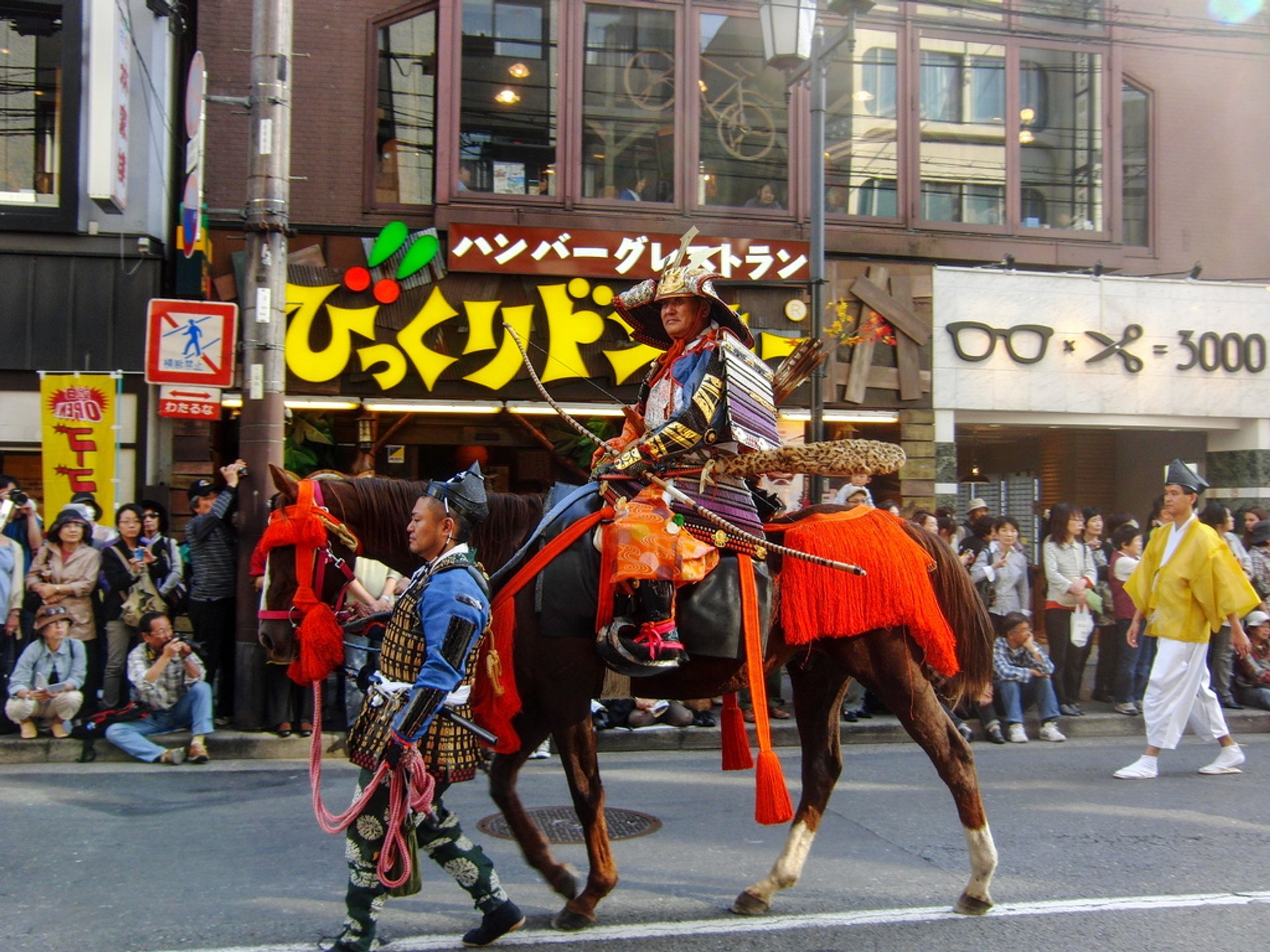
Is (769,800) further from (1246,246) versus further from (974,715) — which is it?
(1246,246)

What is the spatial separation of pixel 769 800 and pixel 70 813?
172 inches

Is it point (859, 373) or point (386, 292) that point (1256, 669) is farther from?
point (386, 292)

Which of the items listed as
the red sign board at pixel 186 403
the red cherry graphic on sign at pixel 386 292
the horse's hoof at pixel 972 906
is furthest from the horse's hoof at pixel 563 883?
the red cherry graphic on sign at pixel 386 292

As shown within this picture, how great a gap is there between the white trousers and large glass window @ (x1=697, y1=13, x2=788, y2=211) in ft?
23.0

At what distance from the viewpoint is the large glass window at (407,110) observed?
41.5ft

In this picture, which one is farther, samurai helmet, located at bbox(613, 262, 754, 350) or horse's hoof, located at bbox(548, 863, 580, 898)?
samurai helmet, located at bbox(613, 262, 754, 350)

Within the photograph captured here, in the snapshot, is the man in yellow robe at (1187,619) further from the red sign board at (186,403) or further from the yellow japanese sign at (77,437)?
the yellow japanese sign at (77,437)

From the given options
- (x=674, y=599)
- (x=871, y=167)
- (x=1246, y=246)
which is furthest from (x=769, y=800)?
(x=1246, y=246)

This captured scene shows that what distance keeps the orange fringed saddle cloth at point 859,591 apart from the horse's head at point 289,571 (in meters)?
1.96

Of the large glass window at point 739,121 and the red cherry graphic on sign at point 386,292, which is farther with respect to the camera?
the large glass window at point 739,121

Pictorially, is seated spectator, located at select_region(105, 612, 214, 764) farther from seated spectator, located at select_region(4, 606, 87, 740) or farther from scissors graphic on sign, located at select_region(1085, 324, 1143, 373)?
scissors graphic on sign, located at select_region(1085, 324, 1143, 373)

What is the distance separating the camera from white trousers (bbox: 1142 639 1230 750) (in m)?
8.00

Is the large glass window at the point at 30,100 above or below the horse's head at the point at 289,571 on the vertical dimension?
above

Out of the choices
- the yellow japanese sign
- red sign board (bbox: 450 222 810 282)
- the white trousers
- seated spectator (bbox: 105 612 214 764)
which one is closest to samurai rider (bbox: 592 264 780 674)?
the white trousers
